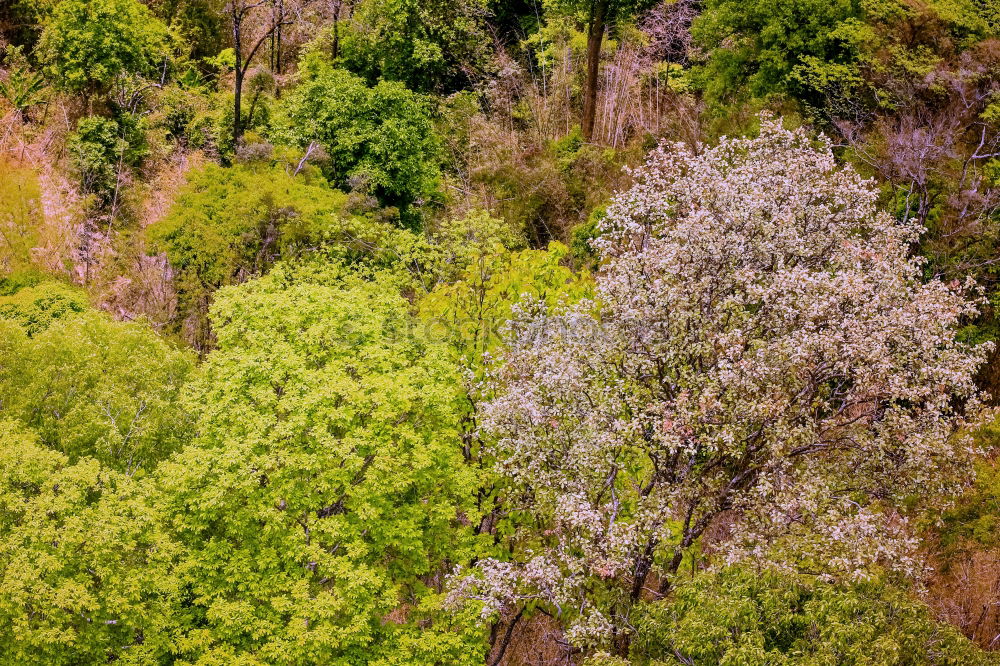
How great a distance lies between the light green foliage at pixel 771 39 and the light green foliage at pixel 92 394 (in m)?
22.0

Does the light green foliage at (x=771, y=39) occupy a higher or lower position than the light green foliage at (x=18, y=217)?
higher

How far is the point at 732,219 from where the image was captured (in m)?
18.2

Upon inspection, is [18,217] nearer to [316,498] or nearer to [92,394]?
[92,394]

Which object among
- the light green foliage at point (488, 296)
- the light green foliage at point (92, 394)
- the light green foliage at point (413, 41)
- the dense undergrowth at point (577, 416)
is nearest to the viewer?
the dense undergrowth at point (577, 416)

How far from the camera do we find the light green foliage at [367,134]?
1331 inches

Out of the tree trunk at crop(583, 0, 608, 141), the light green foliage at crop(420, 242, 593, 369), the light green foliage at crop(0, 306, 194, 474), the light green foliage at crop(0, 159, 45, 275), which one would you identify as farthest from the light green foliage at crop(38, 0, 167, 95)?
the light green foliage at crop(420, 242, 593, 369)

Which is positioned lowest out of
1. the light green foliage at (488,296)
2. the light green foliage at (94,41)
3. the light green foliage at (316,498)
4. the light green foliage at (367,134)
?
the light green foliage at (316,498)

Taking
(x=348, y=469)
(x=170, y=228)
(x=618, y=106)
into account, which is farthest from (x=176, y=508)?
(x=618, y=106)

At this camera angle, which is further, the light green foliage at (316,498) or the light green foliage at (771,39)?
the light green foliage at (771,39)

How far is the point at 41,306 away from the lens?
25.2 meters

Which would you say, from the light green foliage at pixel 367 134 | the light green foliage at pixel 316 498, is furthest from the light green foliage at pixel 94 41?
the light green foliage at pixel 316 498

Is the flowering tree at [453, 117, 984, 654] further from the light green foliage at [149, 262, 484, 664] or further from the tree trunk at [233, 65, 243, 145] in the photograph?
the tree trunk at [233, 65, 243, 145]

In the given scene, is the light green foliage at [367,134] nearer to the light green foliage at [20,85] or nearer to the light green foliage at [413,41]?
the light green foliage at [413,41]

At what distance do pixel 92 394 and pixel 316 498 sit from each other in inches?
254
